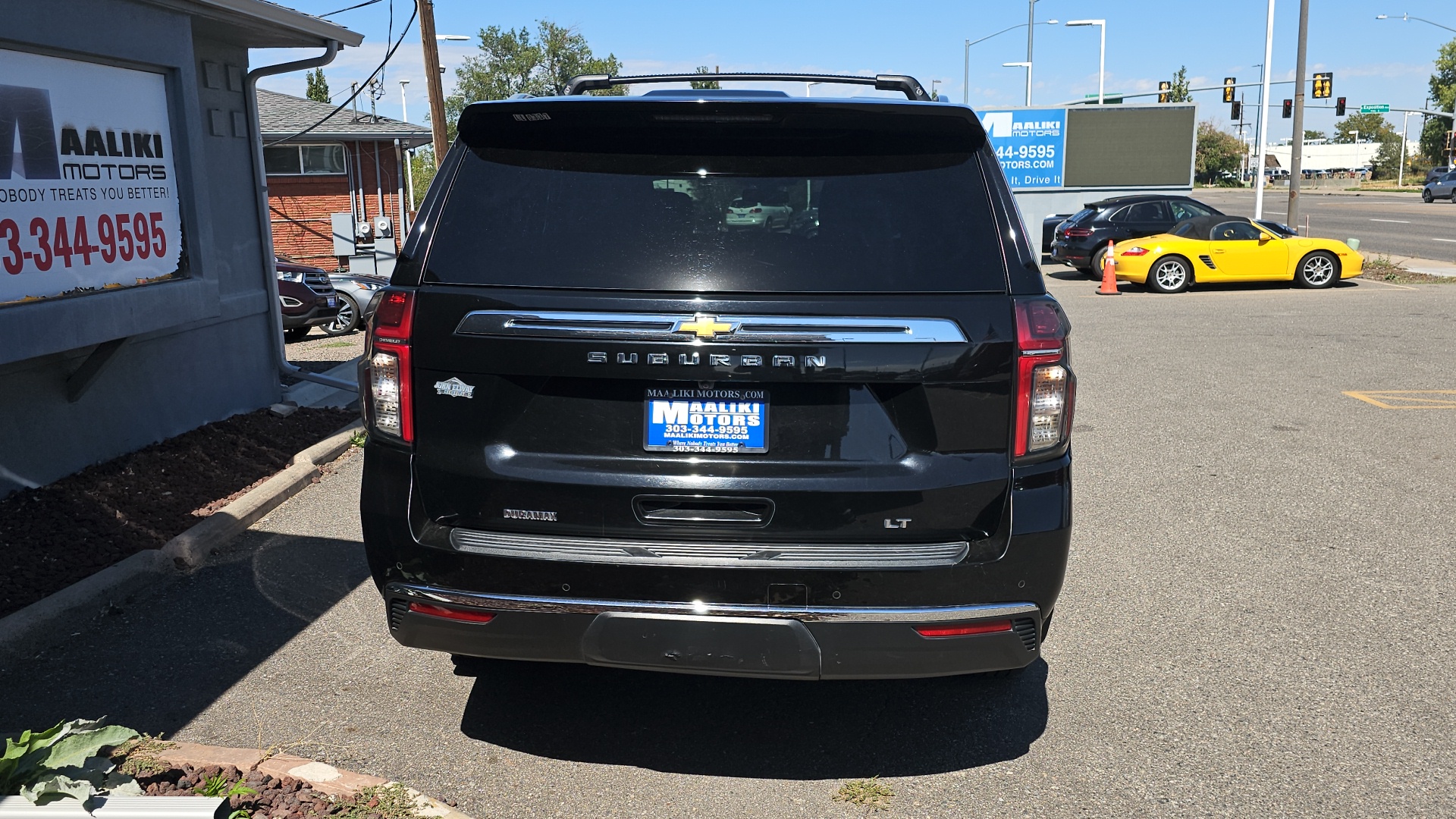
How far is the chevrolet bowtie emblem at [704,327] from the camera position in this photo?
3.19m

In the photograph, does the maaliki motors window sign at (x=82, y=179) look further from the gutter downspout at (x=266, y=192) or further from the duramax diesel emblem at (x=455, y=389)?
the duramax diesel emblem at (x=455, y=389)

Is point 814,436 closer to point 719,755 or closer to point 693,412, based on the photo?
point 693,412

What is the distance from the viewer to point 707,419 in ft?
10.7

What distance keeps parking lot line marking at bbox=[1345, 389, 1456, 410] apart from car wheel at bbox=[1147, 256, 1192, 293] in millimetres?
9783

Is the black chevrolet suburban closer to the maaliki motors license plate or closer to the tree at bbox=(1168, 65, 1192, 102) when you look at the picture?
the maaliki motors license plate

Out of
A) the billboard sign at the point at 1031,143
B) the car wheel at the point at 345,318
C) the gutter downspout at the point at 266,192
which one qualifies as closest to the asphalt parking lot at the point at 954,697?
the gutter downspout at the point at 266,192

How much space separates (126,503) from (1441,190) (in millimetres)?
65736

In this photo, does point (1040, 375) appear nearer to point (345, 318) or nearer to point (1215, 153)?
point (345, 318)

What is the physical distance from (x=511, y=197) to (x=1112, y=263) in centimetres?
1800

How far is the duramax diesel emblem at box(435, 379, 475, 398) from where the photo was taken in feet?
10.9

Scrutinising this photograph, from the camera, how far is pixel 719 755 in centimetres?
382

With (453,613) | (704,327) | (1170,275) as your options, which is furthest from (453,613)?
(1170,275)

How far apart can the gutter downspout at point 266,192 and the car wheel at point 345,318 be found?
7661mm

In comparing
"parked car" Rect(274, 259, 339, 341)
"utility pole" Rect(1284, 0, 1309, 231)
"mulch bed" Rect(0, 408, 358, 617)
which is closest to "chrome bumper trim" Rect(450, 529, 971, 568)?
"mulch bed" Rect(0, 408, 358, 617)
